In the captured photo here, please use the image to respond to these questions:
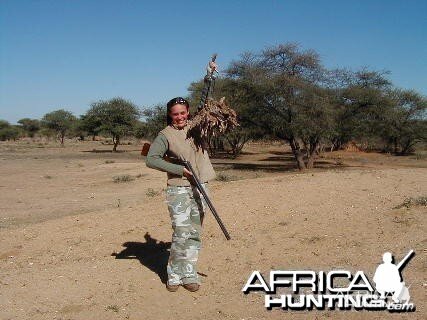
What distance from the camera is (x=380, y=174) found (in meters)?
9.13

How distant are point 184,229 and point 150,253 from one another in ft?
6.49

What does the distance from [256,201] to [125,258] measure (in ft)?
8.79

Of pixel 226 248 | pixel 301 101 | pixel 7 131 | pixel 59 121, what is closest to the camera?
pixel 226 248

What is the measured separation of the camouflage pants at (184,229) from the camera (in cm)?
422

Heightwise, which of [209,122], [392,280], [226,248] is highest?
[209,122]

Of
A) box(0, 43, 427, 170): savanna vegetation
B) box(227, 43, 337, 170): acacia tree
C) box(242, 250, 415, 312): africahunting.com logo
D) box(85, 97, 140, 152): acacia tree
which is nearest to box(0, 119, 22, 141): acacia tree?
box(85, 97, 140, 152): acacia tree

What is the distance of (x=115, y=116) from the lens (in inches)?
1721

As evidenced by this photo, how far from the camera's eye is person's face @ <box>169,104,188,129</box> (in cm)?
418

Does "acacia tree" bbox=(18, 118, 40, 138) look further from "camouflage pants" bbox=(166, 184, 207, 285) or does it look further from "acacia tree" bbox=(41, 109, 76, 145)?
"camouflage pants" bbox=(166, 184, 207, 285)

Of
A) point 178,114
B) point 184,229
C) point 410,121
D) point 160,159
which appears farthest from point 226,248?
point 410,121

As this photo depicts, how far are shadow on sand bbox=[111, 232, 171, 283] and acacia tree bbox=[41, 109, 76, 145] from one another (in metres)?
52.4

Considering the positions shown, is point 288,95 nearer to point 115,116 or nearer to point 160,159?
point 160,159

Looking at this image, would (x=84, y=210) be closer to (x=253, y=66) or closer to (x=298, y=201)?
(x=298, y=201)

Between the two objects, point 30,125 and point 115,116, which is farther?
point 30,125
